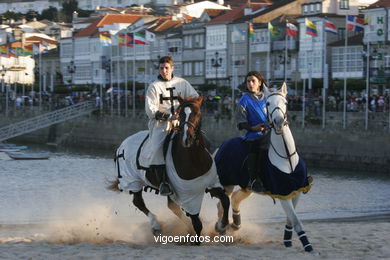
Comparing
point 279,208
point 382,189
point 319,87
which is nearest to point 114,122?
point 319,87

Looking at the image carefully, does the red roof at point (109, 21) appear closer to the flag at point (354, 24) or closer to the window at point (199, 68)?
the window at point (199, 68)

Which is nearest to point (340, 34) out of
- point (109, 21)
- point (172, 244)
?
point (109, 21)

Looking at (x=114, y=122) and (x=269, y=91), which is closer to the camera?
(x=269, y=91)

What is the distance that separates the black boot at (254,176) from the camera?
1501cm

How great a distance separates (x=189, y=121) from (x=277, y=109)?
1382 millimetres

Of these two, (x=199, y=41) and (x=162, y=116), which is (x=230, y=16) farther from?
(x=162, y=116)

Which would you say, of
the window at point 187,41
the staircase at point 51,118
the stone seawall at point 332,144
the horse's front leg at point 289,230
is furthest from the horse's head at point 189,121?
the window at point 187,41

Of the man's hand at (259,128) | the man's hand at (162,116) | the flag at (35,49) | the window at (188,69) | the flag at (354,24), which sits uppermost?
the flag at (354,24)

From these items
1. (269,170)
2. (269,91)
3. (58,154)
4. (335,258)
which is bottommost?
(58,154)

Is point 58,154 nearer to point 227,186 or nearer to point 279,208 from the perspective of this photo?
point 279,208

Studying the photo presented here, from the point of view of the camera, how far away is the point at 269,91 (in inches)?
568

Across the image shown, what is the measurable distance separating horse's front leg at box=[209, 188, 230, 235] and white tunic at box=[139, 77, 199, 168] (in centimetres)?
101

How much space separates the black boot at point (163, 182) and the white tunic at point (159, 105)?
0.10 m

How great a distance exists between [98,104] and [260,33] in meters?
24.5
